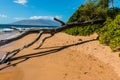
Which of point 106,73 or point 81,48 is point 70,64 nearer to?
point 106,73

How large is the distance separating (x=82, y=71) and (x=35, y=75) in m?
1.75

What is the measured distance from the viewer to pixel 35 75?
24.0ft

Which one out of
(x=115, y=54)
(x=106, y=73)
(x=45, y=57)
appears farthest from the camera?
(x=45, y=57)

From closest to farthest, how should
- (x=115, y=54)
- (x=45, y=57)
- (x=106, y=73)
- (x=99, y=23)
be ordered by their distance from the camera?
(x=106, y=73) → (x=115, y=54) → (x=45, y=57) → (x=99, y=23)

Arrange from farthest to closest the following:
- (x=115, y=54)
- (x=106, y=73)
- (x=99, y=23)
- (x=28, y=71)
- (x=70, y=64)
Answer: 1. (x=99, y=23)
2. (x=115, y=54)
3. (x=70, y=64)
4. (x=28, y=71)
5. (x=106, y=73)

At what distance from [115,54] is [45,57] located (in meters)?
3.53

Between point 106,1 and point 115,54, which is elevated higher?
point 106,1

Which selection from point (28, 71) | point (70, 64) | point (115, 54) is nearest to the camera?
point (28, 71)

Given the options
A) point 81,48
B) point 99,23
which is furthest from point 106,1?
point 81,48

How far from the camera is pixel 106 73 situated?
731cm

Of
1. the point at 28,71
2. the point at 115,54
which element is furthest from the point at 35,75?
the point at 115,54

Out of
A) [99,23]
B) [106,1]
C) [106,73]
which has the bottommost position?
[106,73]

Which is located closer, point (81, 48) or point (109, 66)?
point (109, 66)

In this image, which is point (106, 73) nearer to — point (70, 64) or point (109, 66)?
point (109, 66)
